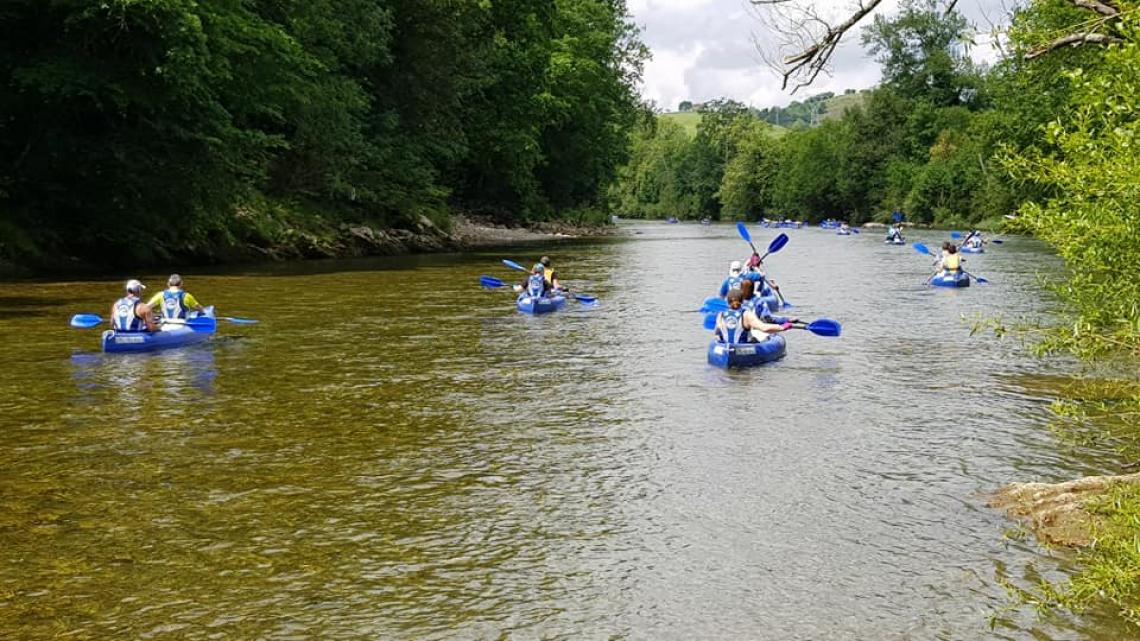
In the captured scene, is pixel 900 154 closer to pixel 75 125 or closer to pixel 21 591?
pixel 75 125

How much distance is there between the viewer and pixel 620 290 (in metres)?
24.2

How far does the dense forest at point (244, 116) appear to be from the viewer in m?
22.3

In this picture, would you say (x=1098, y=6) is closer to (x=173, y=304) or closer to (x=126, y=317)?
(x=126, y=317)

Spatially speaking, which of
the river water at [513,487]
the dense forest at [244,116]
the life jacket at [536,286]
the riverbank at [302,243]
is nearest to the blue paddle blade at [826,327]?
the river water at [513,487]

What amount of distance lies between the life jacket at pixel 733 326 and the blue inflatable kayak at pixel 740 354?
5.4 inches

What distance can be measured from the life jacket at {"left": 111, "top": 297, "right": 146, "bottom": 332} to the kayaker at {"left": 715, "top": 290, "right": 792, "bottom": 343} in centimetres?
782

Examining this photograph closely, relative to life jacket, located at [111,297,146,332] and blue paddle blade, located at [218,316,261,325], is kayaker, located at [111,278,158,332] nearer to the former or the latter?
life jacket, located at [111,297,146,332]

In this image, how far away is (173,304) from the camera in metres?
14.7

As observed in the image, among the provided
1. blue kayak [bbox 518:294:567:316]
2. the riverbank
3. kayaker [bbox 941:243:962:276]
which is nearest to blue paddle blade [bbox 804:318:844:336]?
blue kayak [bbox 518:294:567:316]

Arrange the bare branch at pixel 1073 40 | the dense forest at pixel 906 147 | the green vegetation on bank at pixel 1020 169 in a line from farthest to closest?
the dense forest at pixel 906 147
the bare branch at pixel 1073 40
the green vegetation on bank at pixel 1020 169

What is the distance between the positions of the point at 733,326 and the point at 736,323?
57 mm

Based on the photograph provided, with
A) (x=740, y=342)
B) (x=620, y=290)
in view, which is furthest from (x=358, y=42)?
(x=740, y=342)

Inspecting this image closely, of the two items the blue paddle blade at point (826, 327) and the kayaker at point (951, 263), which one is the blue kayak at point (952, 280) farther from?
the blue paddle blade at point (826, 327)

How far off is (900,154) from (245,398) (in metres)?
85.3
